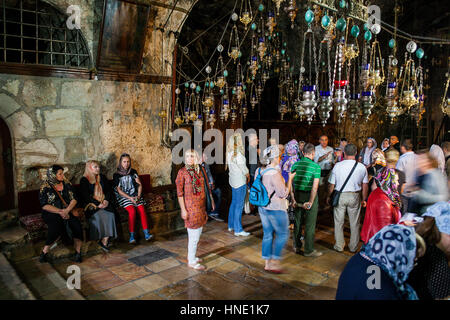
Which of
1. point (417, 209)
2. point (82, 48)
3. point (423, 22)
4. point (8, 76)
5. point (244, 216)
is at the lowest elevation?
point (244, 216)

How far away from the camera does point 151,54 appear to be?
19.7 feet

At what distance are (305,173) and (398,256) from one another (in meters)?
2.61

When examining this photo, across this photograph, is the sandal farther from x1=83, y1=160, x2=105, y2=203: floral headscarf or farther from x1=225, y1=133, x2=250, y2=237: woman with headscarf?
x1=83, y1=160, x2=105, y2=203: floral headscarf

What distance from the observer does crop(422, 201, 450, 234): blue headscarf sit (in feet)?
7.82

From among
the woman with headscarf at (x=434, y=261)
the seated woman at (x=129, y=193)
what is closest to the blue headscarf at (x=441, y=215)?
the woman with headscarf at (x=434, y=261)

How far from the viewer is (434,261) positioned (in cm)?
233

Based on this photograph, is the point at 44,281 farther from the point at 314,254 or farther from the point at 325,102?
the point at 325,102

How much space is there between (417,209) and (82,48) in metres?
5.71

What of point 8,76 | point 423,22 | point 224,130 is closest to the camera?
point 8,76

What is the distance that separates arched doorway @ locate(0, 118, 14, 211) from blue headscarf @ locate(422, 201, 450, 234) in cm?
555

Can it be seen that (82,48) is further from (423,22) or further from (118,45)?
(423,22)

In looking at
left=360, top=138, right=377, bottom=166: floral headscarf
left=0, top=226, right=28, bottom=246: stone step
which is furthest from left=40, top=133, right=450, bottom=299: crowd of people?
left=360, top=138, right=377, bottom=166: floral headscarf

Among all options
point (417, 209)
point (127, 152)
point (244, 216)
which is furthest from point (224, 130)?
point (417, 209)

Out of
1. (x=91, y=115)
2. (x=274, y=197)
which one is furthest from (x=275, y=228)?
(x=91, y=115)
